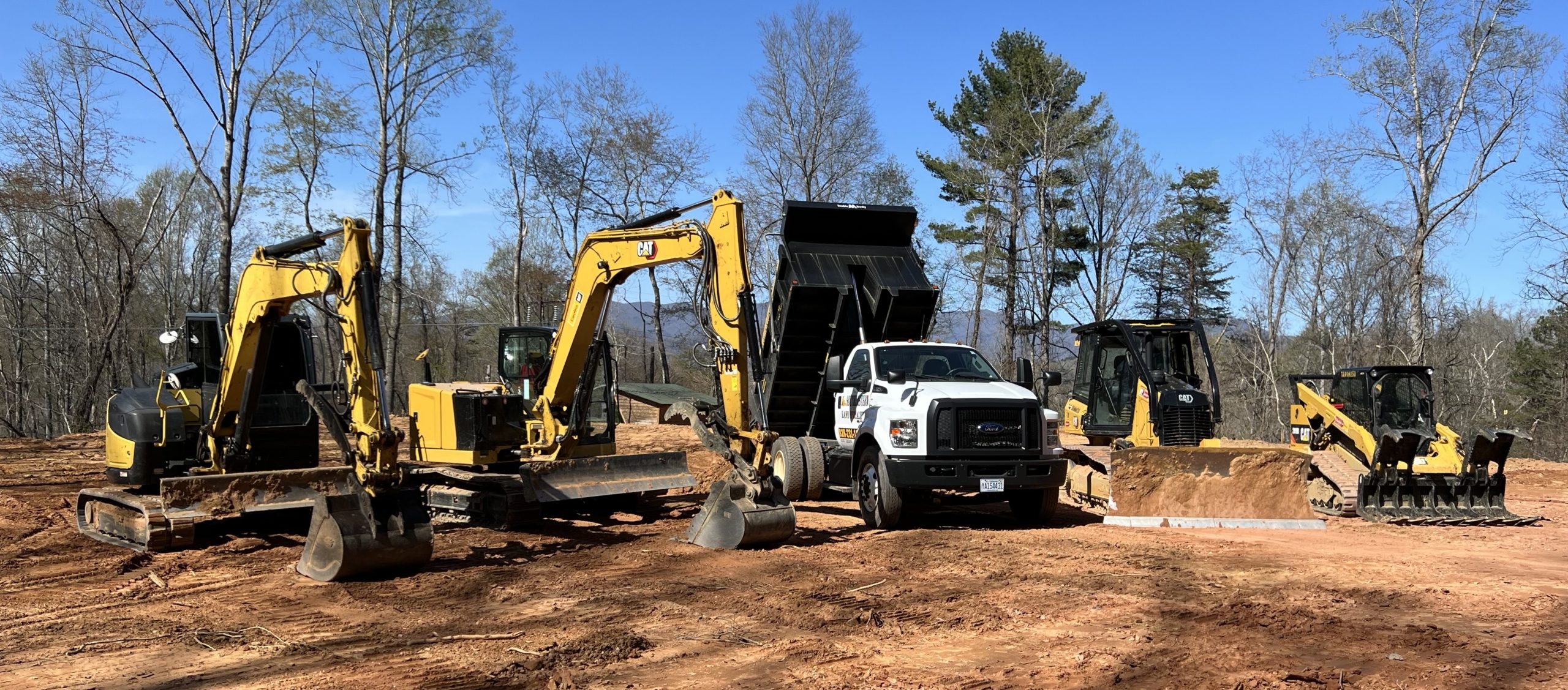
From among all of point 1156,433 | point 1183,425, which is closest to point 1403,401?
point 1183,425

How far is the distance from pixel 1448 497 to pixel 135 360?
1742 inches

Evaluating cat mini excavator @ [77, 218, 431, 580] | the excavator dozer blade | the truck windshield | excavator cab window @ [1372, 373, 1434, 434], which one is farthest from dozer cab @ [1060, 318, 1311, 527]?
cat mini excavator @ [77, 218, 431, 580]

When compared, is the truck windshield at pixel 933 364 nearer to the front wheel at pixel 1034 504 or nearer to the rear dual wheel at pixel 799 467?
the rear dual wheel at pixel 799 467

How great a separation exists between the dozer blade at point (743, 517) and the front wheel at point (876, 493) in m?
1.60

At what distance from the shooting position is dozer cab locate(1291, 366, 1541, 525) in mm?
12742

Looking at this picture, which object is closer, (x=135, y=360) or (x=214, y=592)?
(x=214, y=592)

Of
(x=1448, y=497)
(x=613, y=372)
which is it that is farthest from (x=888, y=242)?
(x=1448, y=497)

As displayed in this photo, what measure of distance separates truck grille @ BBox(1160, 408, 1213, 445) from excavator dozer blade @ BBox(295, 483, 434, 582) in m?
10.2

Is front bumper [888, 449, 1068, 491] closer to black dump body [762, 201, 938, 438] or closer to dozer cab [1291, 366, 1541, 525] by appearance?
black dump body [762, 201, 938, 438]

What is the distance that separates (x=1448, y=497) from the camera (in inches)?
514

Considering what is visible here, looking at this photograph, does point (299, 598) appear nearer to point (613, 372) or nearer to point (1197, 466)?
point (613, 372)

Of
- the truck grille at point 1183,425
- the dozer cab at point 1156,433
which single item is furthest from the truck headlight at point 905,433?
the truck grille at point 1183,425

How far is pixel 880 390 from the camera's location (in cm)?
1208

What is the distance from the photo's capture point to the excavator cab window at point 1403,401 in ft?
49.1
